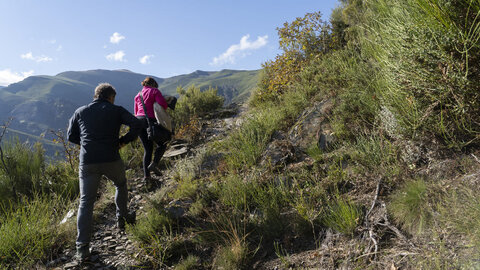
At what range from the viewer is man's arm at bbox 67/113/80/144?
137 inches

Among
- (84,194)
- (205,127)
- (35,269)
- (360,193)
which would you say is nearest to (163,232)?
(84,194)

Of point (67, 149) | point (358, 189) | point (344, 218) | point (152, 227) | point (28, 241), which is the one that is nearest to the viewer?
point (344, 218)

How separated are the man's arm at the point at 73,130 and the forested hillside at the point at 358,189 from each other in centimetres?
121

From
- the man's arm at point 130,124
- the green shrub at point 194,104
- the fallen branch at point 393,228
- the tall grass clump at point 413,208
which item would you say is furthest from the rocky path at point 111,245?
the green shrub at point 194,104

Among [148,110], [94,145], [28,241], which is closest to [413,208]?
[94,145]

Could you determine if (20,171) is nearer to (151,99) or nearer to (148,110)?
(148,110)

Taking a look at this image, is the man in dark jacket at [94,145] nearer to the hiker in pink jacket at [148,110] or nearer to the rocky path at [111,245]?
the rocky path at [111,245]

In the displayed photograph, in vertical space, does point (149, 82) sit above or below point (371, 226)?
above

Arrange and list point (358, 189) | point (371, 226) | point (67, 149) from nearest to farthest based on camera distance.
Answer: point (371, 226) < point (358, 189) < point (67, 149)

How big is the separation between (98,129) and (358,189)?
3505 mm

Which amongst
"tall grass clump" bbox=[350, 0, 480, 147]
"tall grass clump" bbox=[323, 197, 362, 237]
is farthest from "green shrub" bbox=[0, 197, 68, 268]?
"tall grass clump" bbox=[350, 0, 480, 147]

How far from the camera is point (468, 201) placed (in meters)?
2.07

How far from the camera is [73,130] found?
3.51 m

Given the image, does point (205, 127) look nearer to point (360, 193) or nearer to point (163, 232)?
point (163, 232)
